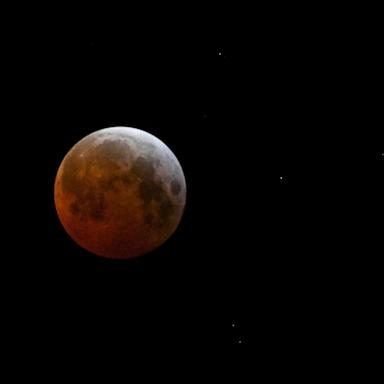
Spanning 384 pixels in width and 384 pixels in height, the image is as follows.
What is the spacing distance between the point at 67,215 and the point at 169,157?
3.85 feet

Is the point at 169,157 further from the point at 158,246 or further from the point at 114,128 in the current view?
the point at 158,246

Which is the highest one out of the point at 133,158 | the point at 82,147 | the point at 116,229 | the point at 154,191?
the point at 82,147

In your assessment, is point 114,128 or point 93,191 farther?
point 114,128

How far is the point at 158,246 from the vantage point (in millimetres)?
4547

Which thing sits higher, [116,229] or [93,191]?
[93,191]

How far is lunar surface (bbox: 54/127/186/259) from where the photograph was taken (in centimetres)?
409

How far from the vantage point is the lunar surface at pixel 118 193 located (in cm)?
409

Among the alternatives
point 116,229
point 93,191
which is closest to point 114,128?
point 93,191

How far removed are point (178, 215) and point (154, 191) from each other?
18.3 inches

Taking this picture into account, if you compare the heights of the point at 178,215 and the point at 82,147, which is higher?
the point at 82,147

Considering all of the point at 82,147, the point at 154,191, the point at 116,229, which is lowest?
the point at 116,229

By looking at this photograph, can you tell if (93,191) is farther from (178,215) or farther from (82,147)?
(178,215)

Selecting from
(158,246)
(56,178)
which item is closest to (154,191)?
(158,246)

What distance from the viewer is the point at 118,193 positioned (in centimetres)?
406
